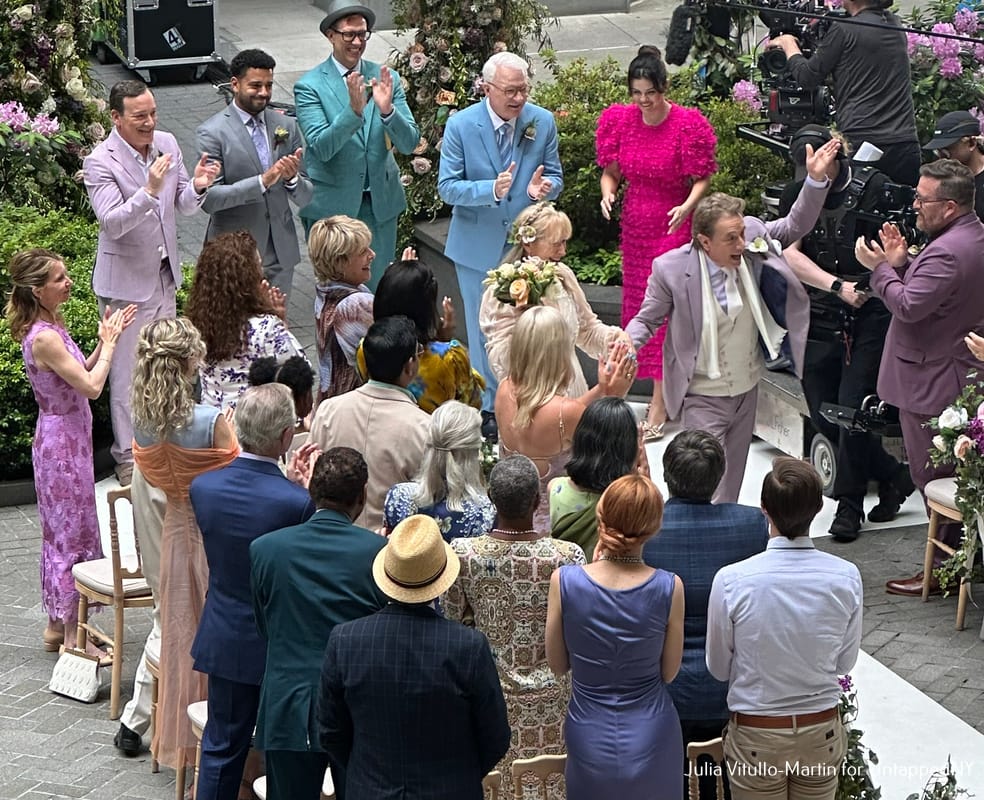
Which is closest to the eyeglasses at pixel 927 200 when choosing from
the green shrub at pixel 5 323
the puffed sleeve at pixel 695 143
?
the puffed sleeve at pixel 695 143

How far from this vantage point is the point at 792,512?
194 inches

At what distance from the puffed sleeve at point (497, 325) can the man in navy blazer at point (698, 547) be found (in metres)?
2.15

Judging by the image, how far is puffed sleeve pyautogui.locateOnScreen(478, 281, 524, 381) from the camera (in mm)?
7285

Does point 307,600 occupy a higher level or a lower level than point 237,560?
higher

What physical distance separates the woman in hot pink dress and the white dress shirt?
384 centimetres

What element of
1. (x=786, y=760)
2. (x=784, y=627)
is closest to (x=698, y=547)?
(x=784, y=627)

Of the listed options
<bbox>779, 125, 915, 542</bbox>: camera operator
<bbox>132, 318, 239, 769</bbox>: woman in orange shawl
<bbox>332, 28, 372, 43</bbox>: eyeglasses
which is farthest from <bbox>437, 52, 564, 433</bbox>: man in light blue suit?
<bbox>132, 318, 239, 769</bbox>: woman in orange shawl

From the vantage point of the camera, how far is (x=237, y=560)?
17.8 feet

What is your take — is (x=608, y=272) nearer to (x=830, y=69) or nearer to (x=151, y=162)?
(x=830, y=69)

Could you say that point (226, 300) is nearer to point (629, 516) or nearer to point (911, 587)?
point (629, 516)

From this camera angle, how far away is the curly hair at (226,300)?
22.2 ft

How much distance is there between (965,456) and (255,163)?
3.91 metres

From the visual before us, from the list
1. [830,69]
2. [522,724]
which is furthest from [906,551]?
[522,724]

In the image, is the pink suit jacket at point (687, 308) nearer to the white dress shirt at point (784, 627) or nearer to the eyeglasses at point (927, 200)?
the eyeglasses at point (927, 200)
